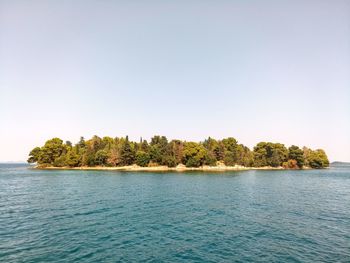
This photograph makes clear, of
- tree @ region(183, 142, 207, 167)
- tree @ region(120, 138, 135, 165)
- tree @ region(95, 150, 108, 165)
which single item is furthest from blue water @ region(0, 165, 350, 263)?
tree @ region(95, 150, 108, 165)

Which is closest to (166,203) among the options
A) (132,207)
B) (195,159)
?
(132,207)

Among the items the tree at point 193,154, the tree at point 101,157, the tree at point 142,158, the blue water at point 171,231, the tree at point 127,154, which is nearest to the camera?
the blue water at point 171,231

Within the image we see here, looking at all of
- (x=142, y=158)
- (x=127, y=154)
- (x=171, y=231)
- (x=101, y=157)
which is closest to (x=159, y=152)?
(x=142, y=158)

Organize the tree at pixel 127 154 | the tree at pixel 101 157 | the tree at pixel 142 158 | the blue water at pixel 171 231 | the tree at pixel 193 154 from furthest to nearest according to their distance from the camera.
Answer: the tree at pixel 101 157, the tree at pixel 193 154, the tree at pixel 127 154, the tree at pixel 142 158, the blue water at pixel 171 231

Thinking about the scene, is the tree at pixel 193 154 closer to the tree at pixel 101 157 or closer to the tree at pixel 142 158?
the tree at pixel 142 158

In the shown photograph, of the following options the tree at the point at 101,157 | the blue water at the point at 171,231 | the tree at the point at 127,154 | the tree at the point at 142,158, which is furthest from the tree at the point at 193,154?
the blue water at the point at 171,231

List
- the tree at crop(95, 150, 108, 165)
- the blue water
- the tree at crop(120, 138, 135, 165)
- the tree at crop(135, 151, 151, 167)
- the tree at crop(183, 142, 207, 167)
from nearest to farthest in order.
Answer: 1. the blue water
2. the tree at crop(135, 151, 151, 167)
3. the tree at crop(120, 138, 135, 165)
4. the tree at crop(183, 142, 207, 167)
5. the tree at crop(95, 150, 108, 165)

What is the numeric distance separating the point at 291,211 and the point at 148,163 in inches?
6047

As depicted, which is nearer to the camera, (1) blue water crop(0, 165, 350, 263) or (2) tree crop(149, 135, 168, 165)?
(1) blue water crop(0, 165, 350, 263)

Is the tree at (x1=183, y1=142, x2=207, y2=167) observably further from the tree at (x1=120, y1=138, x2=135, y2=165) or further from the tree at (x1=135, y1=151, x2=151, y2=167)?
the tree at (x1=120, y1=138, x2=135, y2=165)

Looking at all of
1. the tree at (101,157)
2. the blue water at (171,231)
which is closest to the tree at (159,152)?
the tree at (101,157)

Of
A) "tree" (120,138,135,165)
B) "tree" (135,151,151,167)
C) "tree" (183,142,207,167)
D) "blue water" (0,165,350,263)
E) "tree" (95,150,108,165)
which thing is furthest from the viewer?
"tree" (95,150,108,165)

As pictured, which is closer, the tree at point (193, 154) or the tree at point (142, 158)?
the tree at point (142, 158)

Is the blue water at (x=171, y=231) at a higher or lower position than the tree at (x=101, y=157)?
lower
